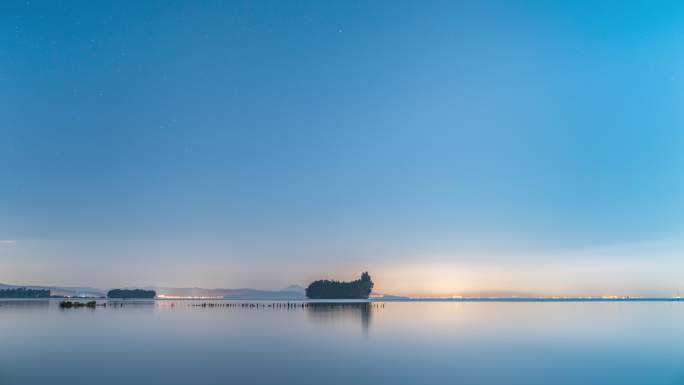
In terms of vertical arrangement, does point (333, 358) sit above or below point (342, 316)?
above

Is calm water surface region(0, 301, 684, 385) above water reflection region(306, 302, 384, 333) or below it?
above

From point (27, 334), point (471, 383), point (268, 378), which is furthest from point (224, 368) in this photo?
point (27, 334)

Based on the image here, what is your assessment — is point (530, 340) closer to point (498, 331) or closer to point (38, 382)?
point (498, 331)

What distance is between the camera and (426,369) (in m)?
33.4

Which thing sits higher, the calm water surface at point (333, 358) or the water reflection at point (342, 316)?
the calm water surface at point (333, 358)

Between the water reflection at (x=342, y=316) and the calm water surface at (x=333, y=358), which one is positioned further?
the water reflection at (x=342, y=316)

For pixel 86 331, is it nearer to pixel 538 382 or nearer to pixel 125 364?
pixel 125 364

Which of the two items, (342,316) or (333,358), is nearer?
(333,358)

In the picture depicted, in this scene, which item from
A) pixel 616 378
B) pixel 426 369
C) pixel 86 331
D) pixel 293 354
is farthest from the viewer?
pixel 86 331

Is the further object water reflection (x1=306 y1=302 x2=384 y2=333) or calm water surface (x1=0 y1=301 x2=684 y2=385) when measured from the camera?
water reflection (x1=306 y1=302 x2=384 y2=333)

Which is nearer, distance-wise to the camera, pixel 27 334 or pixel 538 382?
pixel 538 382

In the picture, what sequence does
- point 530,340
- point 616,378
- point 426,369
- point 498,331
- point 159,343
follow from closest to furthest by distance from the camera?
1. point 616,378
2. point 426,369
3. point 159,343
4. point 530,340
5. point 498,331

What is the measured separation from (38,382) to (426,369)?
78.5 ft

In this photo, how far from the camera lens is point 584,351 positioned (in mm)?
Answer: 43750
